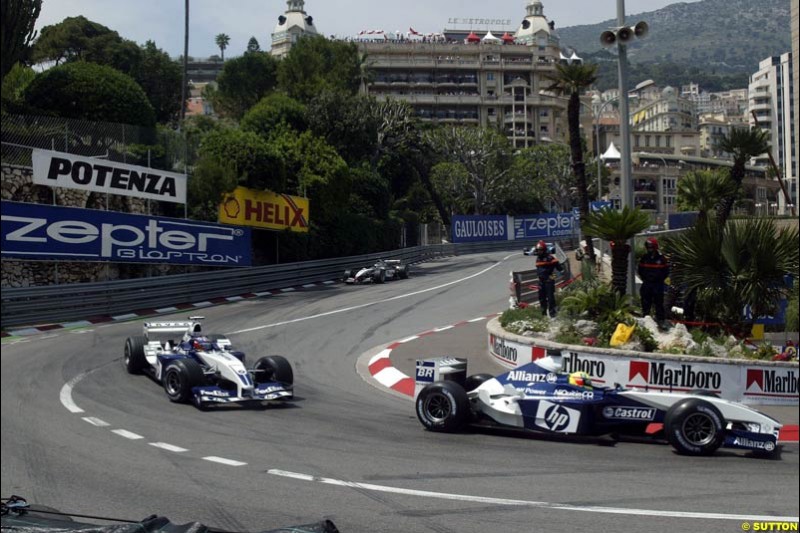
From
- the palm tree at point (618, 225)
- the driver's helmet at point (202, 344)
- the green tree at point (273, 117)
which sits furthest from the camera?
the green tree at point (273, 117)

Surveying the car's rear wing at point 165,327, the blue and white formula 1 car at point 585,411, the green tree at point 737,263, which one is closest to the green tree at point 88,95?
the car's rear wing at point 165,327

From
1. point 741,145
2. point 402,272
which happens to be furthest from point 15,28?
point 402,272

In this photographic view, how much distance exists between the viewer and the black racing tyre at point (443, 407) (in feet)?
38.0

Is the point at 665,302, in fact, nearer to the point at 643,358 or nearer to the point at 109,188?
the point at 643,358

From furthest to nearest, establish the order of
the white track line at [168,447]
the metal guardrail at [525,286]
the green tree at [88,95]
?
the metal guardrail at [525,286] → the green tree at [88,95] → the white track line at [168,447]

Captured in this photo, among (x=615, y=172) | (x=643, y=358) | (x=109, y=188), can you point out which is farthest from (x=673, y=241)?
(x=615, y=172)

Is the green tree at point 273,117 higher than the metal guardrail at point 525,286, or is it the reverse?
the green tree at point 273,117

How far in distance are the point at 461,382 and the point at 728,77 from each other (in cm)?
629

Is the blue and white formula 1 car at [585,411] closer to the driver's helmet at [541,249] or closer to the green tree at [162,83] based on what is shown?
the driver's helmet at [541,249]

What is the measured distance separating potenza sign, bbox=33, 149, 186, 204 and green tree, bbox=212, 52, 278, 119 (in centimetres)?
4485

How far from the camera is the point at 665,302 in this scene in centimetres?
1673

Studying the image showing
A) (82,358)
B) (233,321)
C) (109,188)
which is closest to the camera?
(82,358)

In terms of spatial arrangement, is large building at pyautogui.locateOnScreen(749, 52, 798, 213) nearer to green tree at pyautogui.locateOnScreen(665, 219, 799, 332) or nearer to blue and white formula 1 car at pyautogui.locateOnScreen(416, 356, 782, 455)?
blue and white formula 1 car at pyautogui.locateOnScreen(416, 356, 782, 455)

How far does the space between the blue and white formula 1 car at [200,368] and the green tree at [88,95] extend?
13.6ft
